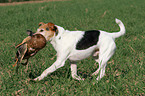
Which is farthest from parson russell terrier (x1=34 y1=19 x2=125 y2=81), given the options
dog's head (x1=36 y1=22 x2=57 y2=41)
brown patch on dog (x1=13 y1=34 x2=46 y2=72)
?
brown patch on dog (x1=13 y1=34 x2=46 y2=72)

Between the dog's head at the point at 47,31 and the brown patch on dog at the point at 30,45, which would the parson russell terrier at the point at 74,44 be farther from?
the brown patch on dog at the point at 30,45

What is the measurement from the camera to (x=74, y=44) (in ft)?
10.4

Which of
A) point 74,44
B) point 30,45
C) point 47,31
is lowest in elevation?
point 74,44

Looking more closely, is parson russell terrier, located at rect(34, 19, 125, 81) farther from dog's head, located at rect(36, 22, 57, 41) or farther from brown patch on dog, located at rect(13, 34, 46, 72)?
brown patch on dog, located at rect(13, 34, 46, 72)

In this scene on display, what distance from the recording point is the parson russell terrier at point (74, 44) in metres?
3.11

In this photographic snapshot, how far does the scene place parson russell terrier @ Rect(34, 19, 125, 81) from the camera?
3.11m

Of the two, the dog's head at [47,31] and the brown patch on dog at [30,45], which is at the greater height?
the dog's head at [47,31]

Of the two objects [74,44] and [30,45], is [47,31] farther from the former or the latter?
[74,44]

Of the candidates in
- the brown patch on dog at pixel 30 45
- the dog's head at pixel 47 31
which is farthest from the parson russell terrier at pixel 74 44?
the brown patch on dog at pixel 30 45

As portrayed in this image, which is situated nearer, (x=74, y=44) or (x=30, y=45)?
(x=30, y=45)

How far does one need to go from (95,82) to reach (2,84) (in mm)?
1585

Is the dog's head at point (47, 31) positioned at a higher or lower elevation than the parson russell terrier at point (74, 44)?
higher

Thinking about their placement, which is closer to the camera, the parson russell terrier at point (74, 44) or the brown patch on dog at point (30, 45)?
the brown patch on dog at point (30, 45)

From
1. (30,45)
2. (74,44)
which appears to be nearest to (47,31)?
(30,45)
